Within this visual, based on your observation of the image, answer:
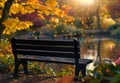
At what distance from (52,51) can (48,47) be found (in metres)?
0.12

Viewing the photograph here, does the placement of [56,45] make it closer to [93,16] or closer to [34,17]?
[34,17]

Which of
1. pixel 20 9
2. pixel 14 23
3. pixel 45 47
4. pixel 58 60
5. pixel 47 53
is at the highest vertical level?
pixel 20 9

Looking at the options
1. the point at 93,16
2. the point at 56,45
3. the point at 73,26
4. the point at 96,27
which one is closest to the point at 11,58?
the point at 56,45

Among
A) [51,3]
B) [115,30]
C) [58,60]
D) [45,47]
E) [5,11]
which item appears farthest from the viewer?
[115,30]

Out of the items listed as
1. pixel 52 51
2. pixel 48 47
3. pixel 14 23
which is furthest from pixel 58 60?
pixel 14 23

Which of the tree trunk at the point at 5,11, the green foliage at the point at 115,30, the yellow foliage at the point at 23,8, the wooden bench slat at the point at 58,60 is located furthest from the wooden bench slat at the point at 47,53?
the green foliage at the point at 115,30

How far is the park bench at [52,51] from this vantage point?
24.3 feet

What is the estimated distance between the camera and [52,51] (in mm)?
7695

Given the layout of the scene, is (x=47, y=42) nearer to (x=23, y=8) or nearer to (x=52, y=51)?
(x=52, y=51)

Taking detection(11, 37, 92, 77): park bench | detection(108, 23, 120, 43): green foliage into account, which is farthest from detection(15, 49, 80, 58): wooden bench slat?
detection(108, 23, 120, 43): green foliage

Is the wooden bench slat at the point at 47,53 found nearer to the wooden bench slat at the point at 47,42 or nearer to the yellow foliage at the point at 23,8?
the wooden bench slat at the point at 47,42

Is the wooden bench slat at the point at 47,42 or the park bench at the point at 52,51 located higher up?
the wooden bench slat at the point at 47,42

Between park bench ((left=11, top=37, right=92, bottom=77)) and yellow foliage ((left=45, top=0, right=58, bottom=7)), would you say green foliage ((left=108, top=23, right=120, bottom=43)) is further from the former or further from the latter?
park bench ((left=11, top=37, right=92, bottom=77))

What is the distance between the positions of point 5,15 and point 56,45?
154cm
